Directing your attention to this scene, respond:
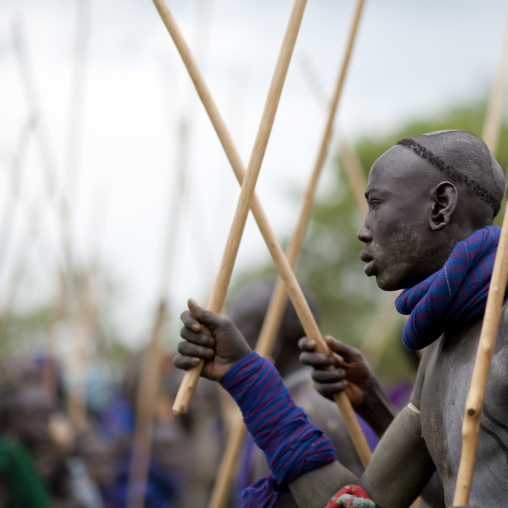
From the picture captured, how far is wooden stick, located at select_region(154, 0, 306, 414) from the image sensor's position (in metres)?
2.50

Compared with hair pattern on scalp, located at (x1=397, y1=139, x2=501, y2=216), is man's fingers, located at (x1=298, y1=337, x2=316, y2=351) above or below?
below

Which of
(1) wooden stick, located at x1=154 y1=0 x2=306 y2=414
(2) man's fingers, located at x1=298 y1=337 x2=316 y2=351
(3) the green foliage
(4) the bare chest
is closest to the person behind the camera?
(4) the bare chest

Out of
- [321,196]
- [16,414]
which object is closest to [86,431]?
[16,414]

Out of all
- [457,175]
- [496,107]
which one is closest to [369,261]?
[457,175]

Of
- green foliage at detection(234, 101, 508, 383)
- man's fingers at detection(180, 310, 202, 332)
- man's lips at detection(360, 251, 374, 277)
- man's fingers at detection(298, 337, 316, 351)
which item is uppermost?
man's fingers at detection(180, 310, 202, 332)

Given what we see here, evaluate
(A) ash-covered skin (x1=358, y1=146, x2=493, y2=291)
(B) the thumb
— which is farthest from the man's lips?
(B) the thumb

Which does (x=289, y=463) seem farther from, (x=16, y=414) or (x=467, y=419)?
(x=16, y=414)

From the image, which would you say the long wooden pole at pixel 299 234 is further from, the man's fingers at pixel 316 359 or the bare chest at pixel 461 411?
the bare chest at pixel 461 411

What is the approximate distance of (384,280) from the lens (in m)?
2.36

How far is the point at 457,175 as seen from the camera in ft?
7.49

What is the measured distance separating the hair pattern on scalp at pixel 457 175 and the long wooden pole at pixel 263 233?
56cm

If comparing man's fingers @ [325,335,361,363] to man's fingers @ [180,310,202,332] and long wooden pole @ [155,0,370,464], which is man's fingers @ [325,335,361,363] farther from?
man's fingers @ [180,310,202,332]

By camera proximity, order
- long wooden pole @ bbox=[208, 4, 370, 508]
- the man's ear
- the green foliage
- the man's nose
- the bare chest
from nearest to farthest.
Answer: the bare chest → the man's ear → the man's nose → long wooden pole @ bbox=[208, 4, 370, 508] → the green foliage

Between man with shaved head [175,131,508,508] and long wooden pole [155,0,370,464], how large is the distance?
9.1 inches
